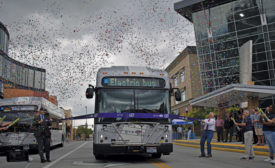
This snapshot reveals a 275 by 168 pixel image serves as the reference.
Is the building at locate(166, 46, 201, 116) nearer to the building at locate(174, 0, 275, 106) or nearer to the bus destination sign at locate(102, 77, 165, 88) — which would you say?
the building at locate(174, 0, 275, 106)

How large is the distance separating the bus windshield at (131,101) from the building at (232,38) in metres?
34.4

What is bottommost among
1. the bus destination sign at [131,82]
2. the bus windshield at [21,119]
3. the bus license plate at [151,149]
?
the bus license plate at [151,149]

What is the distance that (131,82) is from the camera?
10.7m

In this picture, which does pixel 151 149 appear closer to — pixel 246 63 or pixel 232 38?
pixel 246 63

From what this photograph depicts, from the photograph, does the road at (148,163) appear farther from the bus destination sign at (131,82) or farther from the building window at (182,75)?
the building window at (182,75)

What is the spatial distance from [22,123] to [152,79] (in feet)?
28.3

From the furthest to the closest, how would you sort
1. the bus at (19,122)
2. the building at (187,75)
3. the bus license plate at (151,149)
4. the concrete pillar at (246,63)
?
the building at (187,75)
the concrete pillar at (246,63)
the bus at (19,122)
the bus license plate at (151,149)

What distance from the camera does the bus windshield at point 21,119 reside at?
15930mm

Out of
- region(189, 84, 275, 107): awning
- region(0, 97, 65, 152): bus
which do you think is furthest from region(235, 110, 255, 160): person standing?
region(189, 84, 275, 107): awning

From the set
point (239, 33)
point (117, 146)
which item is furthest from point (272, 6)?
point (117, 146)

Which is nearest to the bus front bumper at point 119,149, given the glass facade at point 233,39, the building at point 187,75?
the glass facade at point 233,39

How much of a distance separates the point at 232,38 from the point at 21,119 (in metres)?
37.3

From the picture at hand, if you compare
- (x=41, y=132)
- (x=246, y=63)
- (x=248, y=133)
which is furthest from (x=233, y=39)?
(x=41, y=132)

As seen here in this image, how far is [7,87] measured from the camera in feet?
202
